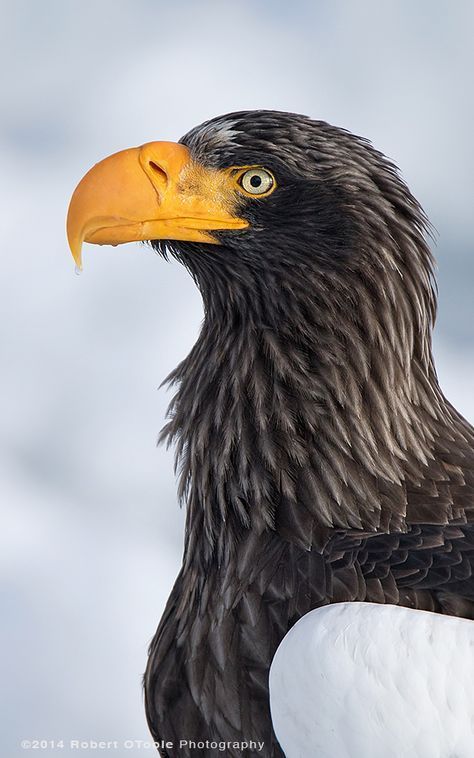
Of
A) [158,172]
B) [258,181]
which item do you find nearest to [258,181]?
[258,181]

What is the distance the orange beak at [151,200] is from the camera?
2871 mm

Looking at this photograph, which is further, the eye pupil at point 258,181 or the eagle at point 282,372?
the eye pupil at point 258,181

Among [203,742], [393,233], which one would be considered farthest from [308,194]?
[203,742]

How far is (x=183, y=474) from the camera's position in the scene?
10.1 feet

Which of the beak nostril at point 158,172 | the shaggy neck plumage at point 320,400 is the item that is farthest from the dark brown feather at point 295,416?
the beak nostril at point 158,172

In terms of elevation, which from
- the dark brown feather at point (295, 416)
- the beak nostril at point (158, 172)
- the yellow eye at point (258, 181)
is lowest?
the dark brown feather at point (295, 416)

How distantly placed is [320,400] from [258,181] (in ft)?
1.75

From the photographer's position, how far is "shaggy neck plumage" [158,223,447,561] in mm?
2824

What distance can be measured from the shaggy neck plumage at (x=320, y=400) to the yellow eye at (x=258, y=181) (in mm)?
148

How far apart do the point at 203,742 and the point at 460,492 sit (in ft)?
2.62

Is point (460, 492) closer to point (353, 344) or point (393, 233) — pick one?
point (353, 344)

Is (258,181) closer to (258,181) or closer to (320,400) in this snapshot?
(258,181)

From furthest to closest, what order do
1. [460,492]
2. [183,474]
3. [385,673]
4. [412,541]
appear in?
[183,474], [460,492], [412,541], [385,673]

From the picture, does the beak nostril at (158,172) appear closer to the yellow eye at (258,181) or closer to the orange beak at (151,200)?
the orange beak at (151,200)
